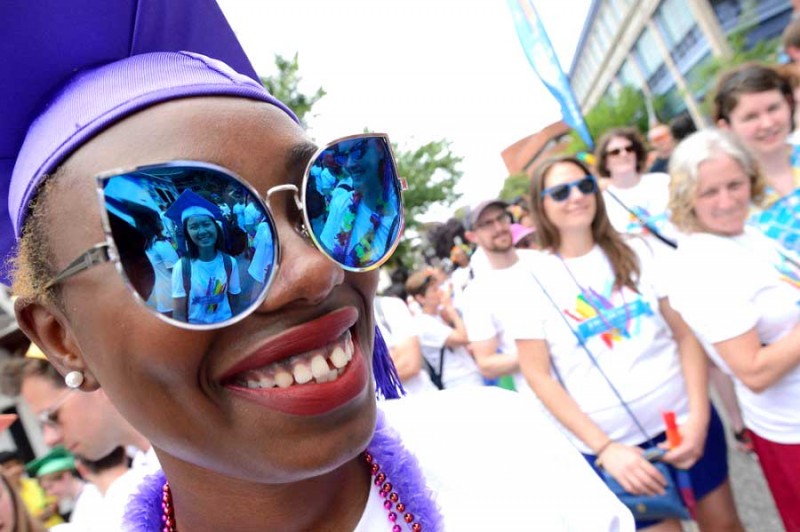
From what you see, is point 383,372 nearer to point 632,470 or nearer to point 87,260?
point 87,260

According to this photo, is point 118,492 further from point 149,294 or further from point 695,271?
point 695,271

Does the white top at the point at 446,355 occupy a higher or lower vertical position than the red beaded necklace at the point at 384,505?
lower

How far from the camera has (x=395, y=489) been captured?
1.19 metres

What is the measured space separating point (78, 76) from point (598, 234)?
2256 mm

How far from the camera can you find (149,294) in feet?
2.85

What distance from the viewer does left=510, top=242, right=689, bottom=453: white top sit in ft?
8.00

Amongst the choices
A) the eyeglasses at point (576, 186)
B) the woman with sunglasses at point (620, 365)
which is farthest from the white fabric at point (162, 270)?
the eyeglasses at point (576, 186)

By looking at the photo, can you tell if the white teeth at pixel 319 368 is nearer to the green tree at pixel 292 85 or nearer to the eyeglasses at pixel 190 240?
the eyeglasses at pixel 190 240

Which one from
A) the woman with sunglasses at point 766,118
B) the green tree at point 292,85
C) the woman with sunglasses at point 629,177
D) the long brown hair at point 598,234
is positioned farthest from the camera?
the green tree at point 292,85

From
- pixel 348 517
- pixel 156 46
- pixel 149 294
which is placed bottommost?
pixel 348 517

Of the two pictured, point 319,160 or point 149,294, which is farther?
point 319,160

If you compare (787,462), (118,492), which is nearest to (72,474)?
(118,492)

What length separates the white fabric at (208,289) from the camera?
873mm

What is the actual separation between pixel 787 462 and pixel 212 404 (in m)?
2.30
